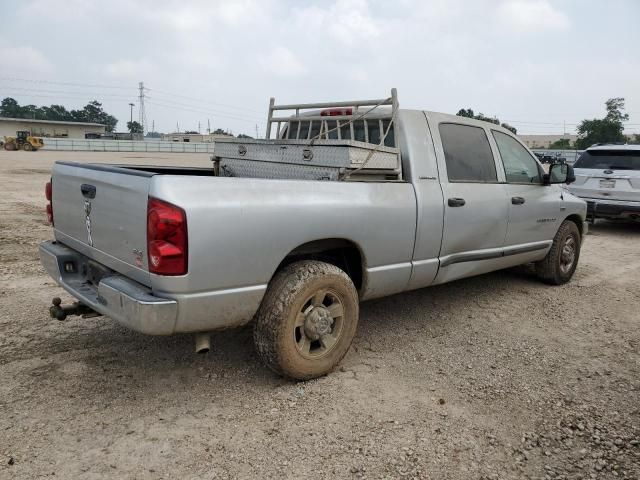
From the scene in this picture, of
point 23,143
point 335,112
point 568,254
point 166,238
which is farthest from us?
point 23,143

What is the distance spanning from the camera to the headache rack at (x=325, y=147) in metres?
3.59

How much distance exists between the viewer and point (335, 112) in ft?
15.1

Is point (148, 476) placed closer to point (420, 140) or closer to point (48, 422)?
point (48, 422)

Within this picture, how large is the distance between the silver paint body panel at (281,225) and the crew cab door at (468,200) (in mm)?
13

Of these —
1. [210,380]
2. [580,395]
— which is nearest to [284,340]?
[210,380]

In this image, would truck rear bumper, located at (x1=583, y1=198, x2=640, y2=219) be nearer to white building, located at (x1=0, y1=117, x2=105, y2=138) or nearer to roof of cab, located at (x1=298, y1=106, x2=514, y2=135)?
roof of cab, located at (x1=298, y1=106, x2=514, y2=135)

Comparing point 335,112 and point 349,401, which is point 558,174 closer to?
point 335,112

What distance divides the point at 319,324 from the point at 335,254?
66 centimetres

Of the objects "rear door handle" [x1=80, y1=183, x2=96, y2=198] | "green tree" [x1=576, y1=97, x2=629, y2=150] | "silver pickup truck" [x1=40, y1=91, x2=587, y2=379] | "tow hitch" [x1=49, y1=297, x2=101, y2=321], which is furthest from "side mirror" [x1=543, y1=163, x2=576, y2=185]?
"green tree" [x1=576, y1=97, x2=629, y2=150]

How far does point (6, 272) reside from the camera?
18.2 feet

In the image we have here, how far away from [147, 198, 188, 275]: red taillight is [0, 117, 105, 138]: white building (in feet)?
224

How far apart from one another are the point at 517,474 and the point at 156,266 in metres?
2.06

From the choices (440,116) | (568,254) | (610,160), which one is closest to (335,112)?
(440,116)

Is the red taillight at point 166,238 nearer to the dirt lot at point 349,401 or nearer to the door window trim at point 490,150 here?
the dirt lot at point 349,401
